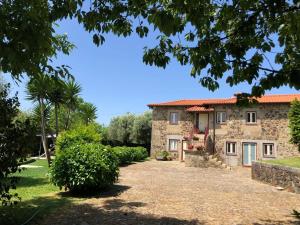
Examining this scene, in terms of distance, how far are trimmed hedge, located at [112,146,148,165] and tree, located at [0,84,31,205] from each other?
1626cm

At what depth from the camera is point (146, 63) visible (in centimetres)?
603

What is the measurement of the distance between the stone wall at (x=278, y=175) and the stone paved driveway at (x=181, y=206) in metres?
0.58

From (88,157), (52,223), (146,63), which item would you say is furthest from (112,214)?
(146,63)

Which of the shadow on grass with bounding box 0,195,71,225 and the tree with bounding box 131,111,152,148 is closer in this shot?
the shadow on grass with bounding box 0,195,71,225

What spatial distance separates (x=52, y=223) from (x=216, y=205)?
537 cm

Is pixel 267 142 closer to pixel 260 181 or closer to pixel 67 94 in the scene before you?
pixel 260 181

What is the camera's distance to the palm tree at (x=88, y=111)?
42.2m

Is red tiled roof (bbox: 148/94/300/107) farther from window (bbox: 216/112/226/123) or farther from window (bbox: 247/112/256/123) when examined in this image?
window (bbox: 247/112/256/123)

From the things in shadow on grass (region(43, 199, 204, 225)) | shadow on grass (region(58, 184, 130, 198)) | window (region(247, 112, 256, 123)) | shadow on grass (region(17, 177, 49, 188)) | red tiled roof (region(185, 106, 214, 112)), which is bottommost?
shadow on grass (region(43, 199, 204, 225))

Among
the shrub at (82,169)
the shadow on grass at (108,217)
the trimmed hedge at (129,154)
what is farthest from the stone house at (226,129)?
the shadow on grass at (108,217)

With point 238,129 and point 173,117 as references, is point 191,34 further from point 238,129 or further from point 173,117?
point 173,117

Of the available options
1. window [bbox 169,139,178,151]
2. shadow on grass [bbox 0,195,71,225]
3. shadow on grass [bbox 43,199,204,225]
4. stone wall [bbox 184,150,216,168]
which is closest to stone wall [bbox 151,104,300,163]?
window [bbox 169,139,178,151]

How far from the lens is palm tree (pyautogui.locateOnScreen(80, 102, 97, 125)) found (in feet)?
139

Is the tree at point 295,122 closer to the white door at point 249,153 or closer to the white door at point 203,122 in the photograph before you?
the white door at point 249,153
